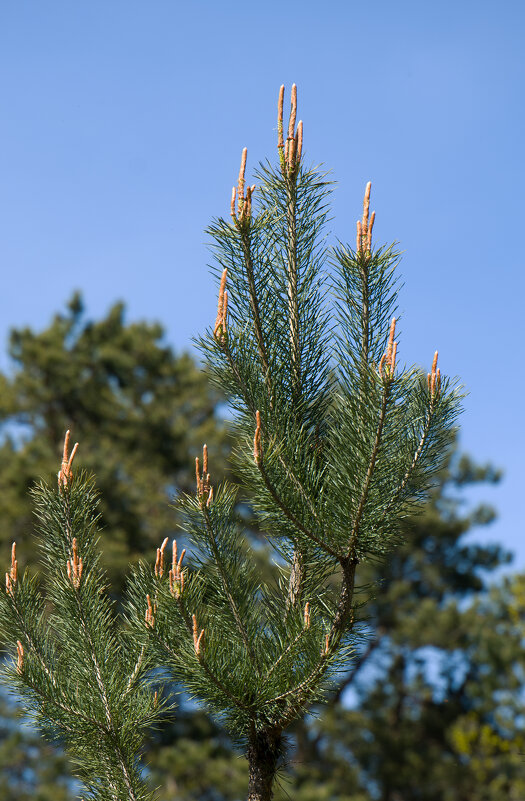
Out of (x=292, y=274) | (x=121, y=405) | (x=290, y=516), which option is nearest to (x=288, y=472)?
(x=290, y=516)

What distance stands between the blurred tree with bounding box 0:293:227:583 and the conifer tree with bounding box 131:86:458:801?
9.27m

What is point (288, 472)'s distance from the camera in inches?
97.9

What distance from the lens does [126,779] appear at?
263cm

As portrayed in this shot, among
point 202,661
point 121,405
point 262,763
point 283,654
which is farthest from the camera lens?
point 121,405

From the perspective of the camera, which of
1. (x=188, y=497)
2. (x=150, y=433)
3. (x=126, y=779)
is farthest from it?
(x=150, y=433)

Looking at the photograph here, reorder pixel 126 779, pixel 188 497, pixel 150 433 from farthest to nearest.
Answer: pixel 150 433
pixel 126 779
pixel 188 497

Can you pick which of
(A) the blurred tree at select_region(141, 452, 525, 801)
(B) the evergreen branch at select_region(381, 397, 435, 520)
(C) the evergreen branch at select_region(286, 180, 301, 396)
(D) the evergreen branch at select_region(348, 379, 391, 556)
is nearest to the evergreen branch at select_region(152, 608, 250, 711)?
(D) the evergreen branch at select_region(348, 379, 391, 556)

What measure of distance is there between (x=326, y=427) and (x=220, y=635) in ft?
2.44

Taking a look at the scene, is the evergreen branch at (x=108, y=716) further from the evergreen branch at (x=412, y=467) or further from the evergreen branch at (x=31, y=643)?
the evergreen branch at (x=412, y=467)

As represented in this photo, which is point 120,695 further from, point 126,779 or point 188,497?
point 188,497

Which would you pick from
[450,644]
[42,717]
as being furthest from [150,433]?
[42,717]

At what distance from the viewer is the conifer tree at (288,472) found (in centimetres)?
243

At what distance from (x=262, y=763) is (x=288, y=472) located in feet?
2.99

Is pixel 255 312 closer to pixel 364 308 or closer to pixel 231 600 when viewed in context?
pixel 364 308
